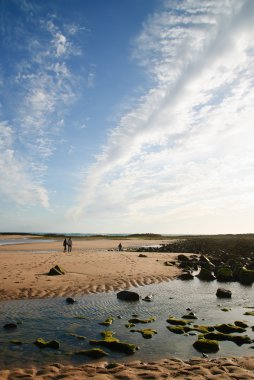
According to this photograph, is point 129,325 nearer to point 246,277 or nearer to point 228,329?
point 228,329

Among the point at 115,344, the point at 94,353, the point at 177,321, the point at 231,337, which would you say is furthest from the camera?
the point at 177,321

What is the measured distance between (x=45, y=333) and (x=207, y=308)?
803 cm

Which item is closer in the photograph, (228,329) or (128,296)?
(228,329)

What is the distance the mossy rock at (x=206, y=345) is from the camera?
952cm

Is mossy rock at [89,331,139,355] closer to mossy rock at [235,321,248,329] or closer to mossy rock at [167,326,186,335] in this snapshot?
mossy rock at [167,326,186,335]

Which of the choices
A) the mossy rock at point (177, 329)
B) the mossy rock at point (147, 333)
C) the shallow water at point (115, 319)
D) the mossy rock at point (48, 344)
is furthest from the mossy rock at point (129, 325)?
the mossy rock at point (48, 344)

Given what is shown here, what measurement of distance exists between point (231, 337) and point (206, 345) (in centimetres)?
145

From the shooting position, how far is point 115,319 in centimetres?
1270

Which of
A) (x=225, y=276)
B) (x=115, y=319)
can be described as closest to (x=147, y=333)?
(x=115, y=319)

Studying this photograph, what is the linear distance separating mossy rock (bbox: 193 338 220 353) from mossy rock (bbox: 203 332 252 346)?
2.77 feet

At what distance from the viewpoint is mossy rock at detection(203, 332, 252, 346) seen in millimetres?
10242

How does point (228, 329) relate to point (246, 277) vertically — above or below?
below

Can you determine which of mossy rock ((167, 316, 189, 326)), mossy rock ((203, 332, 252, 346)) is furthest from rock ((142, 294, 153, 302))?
mossy rock ((203, 332, 252, 346))

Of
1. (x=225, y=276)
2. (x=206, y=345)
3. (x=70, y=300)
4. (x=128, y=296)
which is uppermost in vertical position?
(x=225, y=276)
